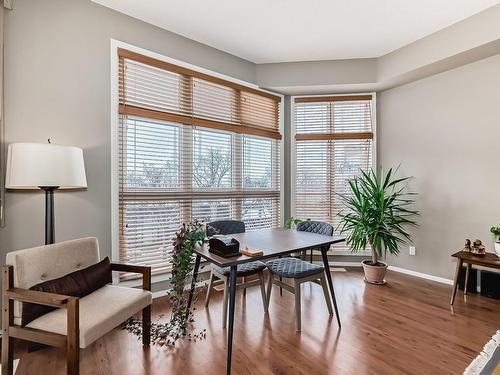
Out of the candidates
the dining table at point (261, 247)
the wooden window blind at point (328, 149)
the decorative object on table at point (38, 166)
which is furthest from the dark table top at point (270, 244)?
the wooden window blind at point (328, 149)

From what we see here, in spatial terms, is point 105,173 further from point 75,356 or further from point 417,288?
point 417,288

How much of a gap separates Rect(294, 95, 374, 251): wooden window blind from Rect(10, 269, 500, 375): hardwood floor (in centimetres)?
154

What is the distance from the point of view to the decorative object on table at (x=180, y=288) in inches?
82.7

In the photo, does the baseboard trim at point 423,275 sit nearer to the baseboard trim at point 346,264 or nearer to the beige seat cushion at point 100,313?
the baseboard trim at point 346,264

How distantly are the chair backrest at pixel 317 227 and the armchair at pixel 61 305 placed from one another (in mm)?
1726

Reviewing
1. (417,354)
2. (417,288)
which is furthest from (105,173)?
(417,288)

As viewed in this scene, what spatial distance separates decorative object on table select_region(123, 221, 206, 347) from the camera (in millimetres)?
2102

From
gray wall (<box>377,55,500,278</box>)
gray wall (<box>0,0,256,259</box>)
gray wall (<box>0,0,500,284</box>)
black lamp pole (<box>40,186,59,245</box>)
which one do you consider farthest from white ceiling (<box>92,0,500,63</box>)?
black lamp pole (<box>40,186,59,245</box>)

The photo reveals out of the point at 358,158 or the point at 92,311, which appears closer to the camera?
the point at 92,311

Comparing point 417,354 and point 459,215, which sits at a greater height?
point 459,215

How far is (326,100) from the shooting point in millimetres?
4137

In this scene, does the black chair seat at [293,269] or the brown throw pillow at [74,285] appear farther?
the black chair seat at [293,269]

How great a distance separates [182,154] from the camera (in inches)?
123

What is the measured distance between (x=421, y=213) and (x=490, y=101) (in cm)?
153
